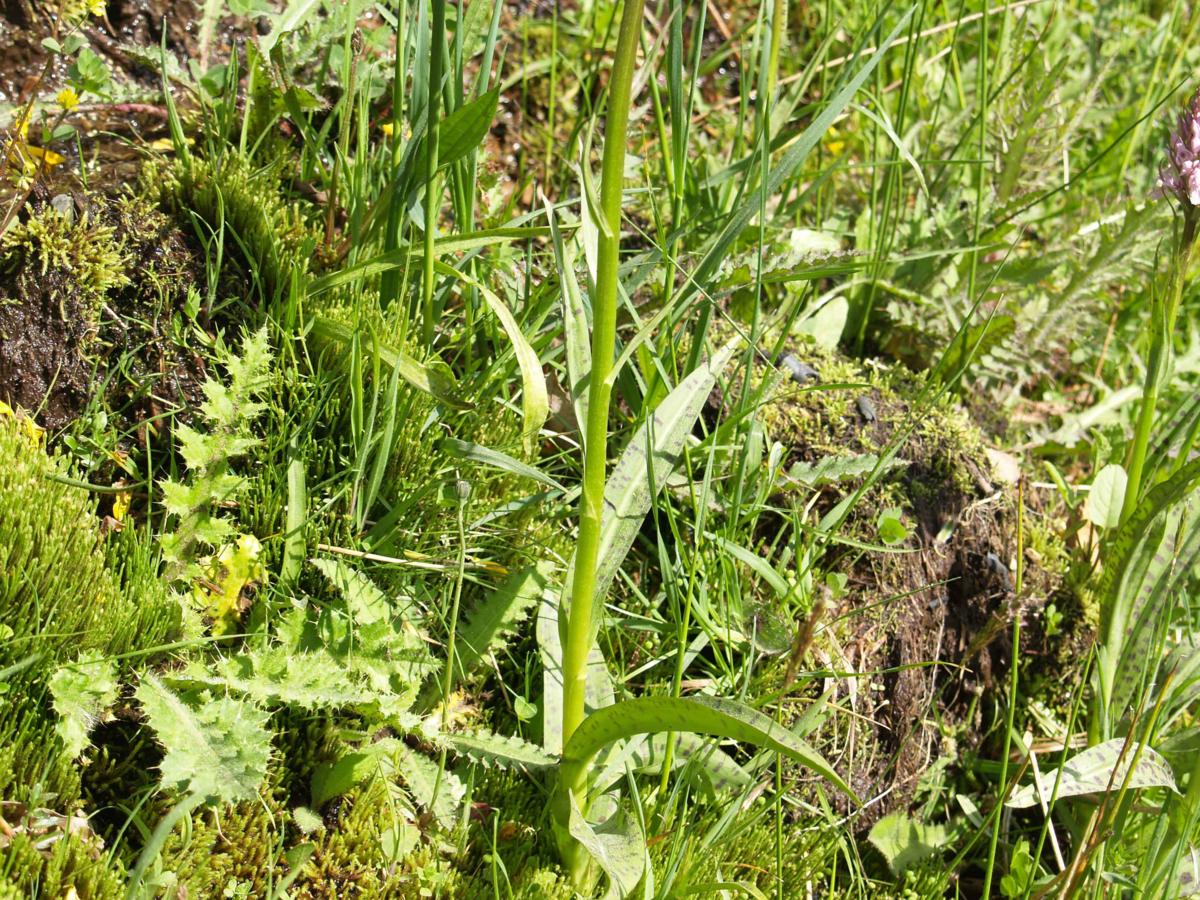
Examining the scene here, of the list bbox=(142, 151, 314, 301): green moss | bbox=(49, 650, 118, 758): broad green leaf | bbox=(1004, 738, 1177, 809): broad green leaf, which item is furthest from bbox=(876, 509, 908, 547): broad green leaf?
bbox=(49, 650, 118, 758): broad green leaf

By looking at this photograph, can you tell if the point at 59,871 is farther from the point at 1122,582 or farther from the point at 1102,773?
the point at 1122,582

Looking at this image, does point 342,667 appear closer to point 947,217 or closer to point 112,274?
point 112,274

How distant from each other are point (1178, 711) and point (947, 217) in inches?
58.7

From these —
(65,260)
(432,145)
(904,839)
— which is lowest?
(904,839)

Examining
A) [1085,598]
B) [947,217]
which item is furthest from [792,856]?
[947,217]

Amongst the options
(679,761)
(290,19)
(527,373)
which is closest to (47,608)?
(527,373)

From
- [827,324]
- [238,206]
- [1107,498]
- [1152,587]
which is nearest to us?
[238,206]

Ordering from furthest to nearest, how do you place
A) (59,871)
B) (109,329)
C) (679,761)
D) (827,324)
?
(827,324) < (109,329) < (679,761) < (59,871)

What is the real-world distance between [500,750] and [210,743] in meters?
0.46

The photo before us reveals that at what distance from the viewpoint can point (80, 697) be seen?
4.96 feet

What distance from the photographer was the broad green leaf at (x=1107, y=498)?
2.42 m

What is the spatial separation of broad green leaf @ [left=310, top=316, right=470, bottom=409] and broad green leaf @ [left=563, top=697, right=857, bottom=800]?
0.65 metres

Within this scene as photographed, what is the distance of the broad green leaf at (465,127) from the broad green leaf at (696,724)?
1070 millimetres

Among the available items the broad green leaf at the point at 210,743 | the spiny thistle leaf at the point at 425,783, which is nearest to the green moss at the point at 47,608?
the broad green leaf at the point at 210,743
